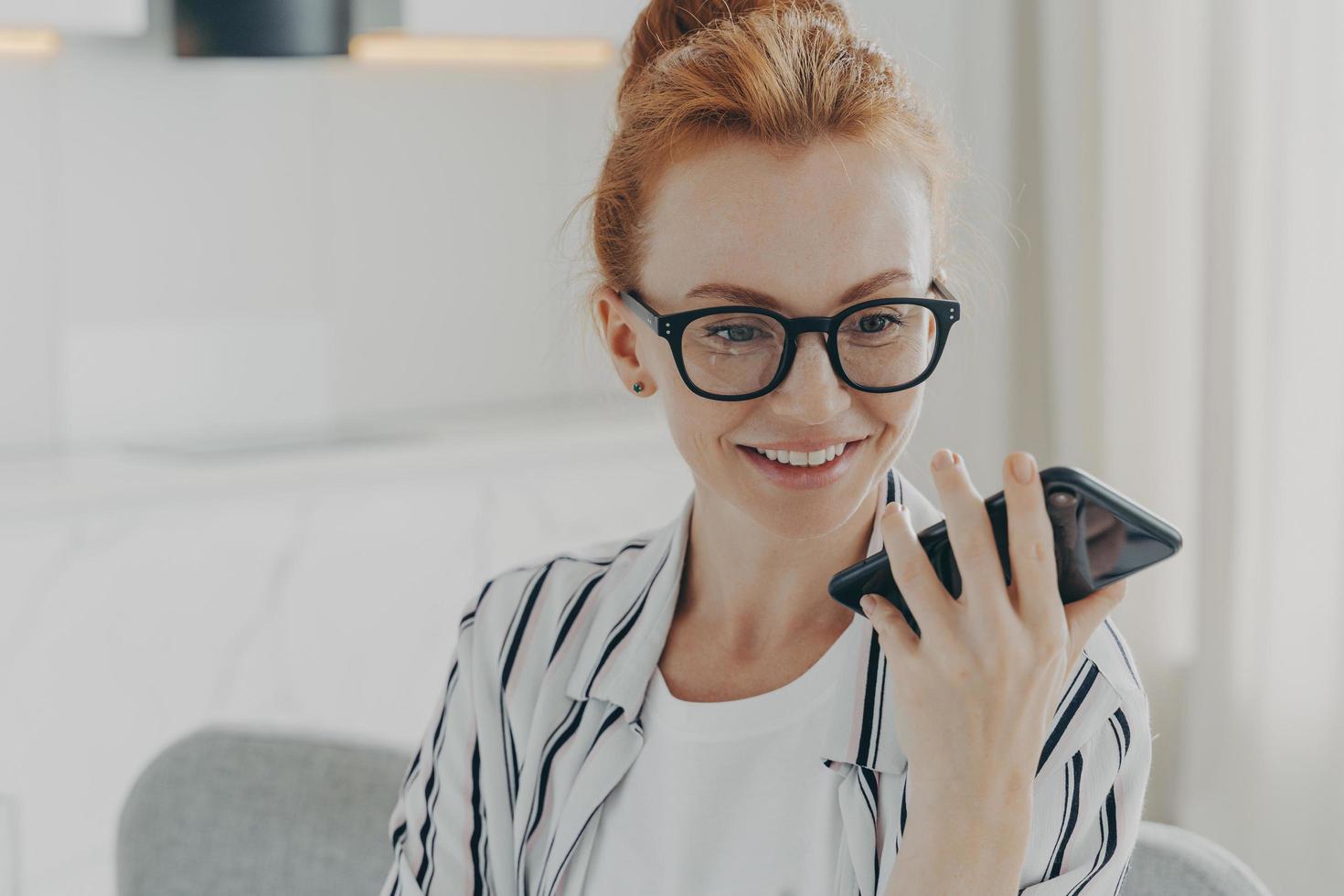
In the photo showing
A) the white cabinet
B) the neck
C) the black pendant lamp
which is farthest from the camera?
the black pendant lamp

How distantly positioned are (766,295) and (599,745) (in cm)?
38

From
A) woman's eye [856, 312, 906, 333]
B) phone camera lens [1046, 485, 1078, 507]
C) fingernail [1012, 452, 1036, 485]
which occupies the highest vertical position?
woman's eye [856, 312, 906, 333]

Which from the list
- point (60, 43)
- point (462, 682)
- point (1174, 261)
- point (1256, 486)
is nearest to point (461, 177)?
point (60, 43)

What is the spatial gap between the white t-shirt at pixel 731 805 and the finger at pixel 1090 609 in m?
0.27

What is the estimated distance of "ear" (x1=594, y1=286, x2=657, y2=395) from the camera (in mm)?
1111

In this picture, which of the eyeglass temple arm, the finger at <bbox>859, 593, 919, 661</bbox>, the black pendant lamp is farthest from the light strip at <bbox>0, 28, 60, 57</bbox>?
the finger at <bbox>859, 593, 919, 661</bbox>

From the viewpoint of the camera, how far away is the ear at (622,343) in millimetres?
1111

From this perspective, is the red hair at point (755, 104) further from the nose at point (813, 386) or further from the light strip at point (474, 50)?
the light strip at point (474, 50)

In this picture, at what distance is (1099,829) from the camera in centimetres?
94

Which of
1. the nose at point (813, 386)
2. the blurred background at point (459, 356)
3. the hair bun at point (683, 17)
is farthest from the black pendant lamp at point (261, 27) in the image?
the nose at point (813, 386)

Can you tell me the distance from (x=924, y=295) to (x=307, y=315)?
2022mm

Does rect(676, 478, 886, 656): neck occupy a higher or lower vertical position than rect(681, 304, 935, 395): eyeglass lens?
lower

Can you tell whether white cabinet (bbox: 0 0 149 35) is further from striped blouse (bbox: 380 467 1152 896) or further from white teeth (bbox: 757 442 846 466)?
white teeth (bbox: 757 442 846 466)

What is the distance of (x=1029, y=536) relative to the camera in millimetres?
759
